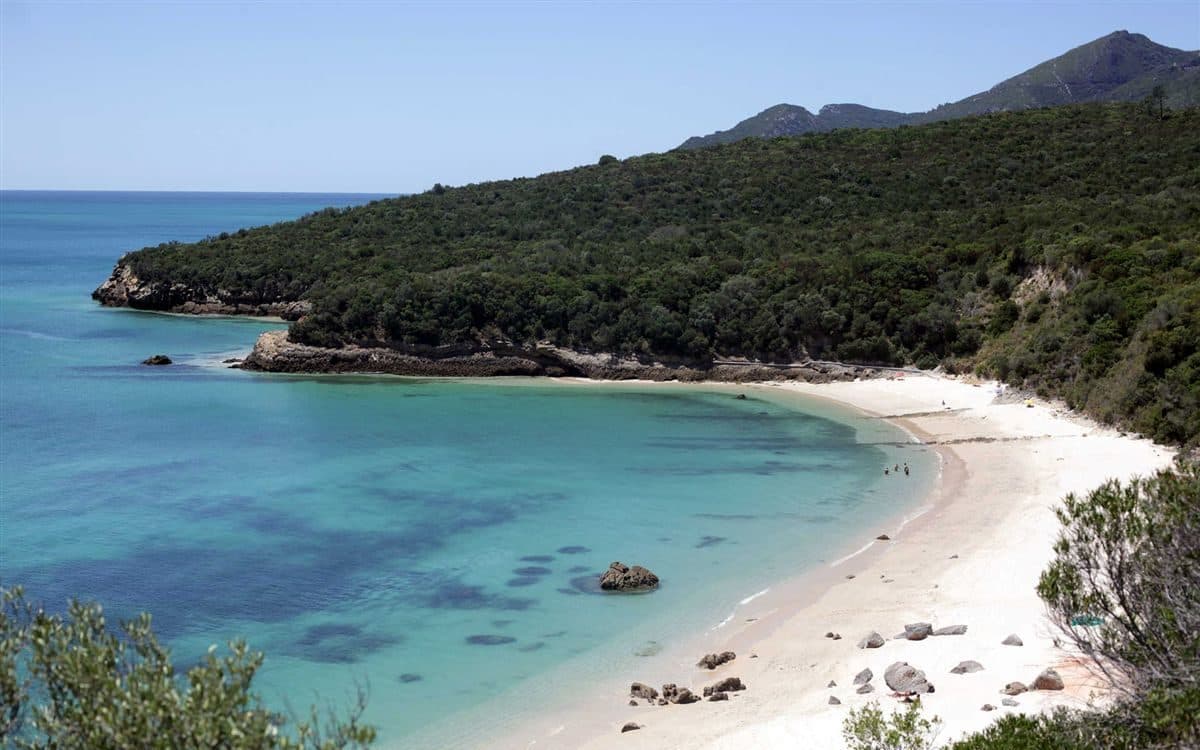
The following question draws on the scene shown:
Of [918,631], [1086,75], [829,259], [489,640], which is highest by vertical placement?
[1086,75]

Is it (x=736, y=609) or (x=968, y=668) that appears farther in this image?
(x=736, y=609)

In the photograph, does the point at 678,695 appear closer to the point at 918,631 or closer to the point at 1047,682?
the point at 918,631

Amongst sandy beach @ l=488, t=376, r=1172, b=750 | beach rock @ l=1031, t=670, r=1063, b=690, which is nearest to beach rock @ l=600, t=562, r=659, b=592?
sandy beach @ l=488, t=376, r=1172, b=750

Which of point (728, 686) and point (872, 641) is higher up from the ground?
point (872, 641)

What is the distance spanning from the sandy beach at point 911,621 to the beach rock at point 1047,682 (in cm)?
15

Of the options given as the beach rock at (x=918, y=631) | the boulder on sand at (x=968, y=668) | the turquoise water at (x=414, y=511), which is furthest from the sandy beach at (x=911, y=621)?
the turquoise water at (x=414, y=511)

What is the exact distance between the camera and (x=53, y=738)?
347 inches

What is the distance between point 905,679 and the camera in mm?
17281

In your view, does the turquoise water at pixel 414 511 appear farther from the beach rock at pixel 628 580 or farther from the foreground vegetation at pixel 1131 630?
the foreground vegetation at pixel 1131 630

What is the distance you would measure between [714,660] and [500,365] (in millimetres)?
37462

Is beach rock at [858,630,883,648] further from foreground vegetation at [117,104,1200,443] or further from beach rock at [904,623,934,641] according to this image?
foreground vegetation at [117,104,1200,443]

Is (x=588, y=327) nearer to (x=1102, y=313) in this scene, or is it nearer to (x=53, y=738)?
(x=1102, y=313)

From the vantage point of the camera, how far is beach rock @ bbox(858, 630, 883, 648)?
19.8 metres

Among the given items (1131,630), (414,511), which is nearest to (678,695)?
(1131,630)
